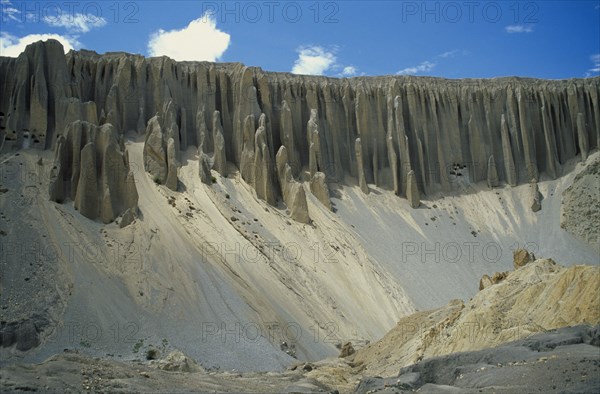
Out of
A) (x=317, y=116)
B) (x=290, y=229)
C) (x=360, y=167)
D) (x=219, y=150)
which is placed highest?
(x=317, y=116)

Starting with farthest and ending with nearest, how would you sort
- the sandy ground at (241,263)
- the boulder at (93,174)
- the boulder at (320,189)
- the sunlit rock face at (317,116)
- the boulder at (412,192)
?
the boulder at (412,192), the boulder at (320,189), the sunlit rock face at (317,116), the boulder at (93,174), the sandy ground at (241,263)

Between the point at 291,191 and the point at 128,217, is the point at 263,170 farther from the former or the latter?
the point at 128,217

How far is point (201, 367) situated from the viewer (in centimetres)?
2666

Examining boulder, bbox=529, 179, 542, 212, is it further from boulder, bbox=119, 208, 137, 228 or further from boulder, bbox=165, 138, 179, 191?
boulder, bbox=119, 208, 137, 228

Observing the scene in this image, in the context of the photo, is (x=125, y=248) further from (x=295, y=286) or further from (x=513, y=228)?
(x=513, y=228)

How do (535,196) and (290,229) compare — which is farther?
(535,196)

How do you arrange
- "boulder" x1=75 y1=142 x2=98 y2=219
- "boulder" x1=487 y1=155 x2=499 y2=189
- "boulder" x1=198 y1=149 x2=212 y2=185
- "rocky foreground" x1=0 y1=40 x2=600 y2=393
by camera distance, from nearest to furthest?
"rocky foreground" x1=0 y1=40 x2=600 y2=393 → "boulder" x1=75 y1=142 x2=98 y2=219 → "boulder" x1=198 y1=149 x2=212 y2=185 → "boulder" x1=487 y1=155 x2=499 y2=189

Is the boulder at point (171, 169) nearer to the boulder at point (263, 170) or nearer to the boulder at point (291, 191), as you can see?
the boulder at point (263, 170)

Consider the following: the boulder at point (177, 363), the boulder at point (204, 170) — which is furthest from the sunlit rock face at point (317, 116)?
the boulder at point (177, 363)

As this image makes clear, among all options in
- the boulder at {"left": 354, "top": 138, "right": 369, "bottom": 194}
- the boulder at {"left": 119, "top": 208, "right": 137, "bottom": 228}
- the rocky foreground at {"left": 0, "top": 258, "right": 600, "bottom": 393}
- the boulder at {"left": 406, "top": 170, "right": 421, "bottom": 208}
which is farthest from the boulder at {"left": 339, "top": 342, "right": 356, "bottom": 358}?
the boulder at {"left": 406, "top": 170, "right": 421, "bottom": 208}

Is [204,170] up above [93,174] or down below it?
above

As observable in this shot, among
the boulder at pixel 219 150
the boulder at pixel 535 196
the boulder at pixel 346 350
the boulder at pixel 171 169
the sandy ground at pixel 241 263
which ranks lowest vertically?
the boulder at pixel 346 350

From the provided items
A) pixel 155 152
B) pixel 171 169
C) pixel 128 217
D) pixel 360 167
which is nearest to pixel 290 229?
pixel 171 169

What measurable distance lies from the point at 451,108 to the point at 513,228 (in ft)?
37.8
